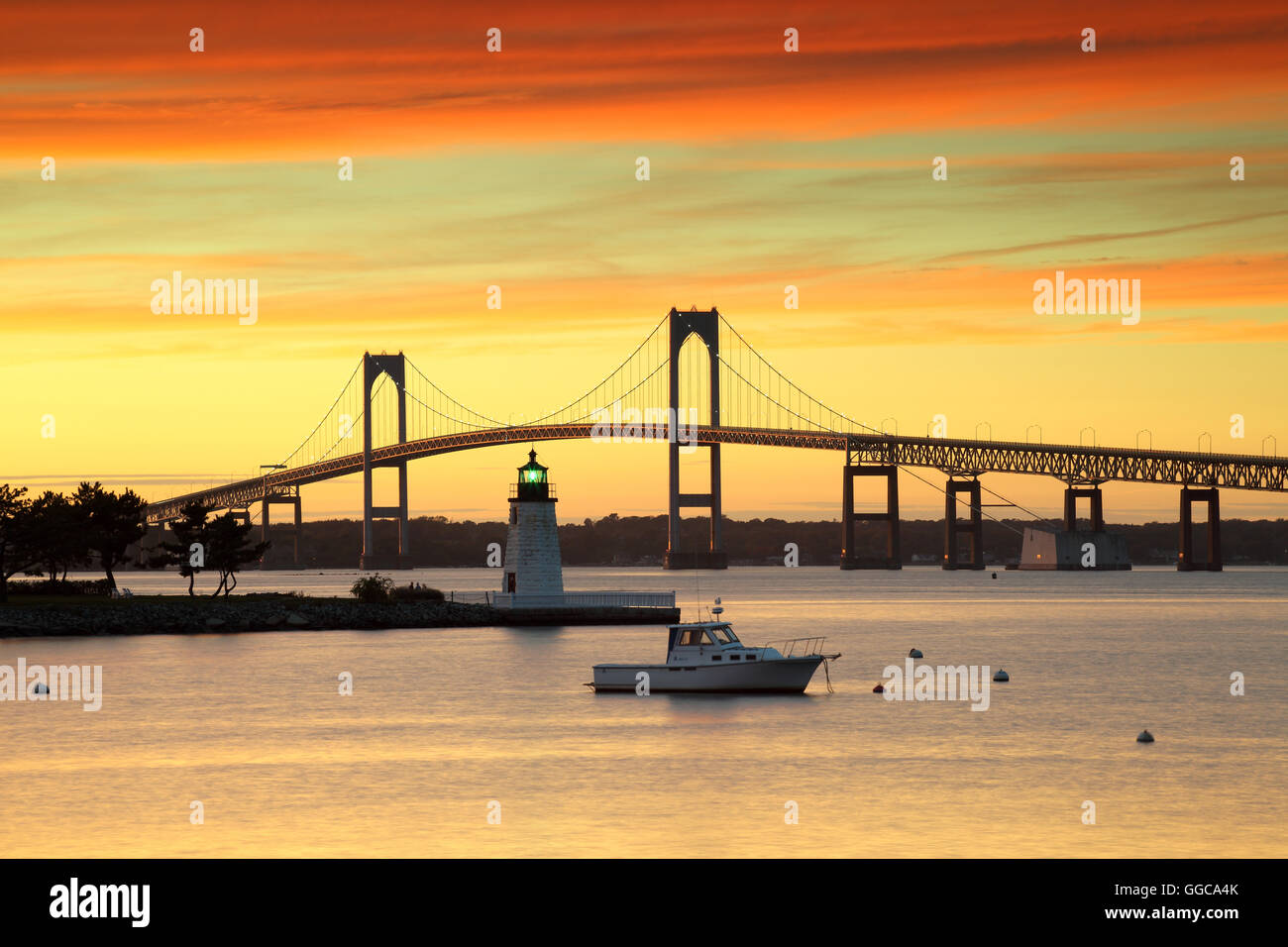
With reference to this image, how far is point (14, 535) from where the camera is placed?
5866 centimetres

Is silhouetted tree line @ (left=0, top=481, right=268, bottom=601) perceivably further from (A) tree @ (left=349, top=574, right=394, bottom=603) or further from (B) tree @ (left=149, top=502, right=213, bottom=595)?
(A) tree @ (left=349, top=574, right=394, bottom=603)

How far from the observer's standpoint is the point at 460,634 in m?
57.5

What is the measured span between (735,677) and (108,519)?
41.6 meters

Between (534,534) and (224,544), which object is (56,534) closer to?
(224,544)

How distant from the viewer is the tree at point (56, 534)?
59.8m

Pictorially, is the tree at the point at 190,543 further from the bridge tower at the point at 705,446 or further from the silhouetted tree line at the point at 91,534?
the bridge tower at the point at 705,446

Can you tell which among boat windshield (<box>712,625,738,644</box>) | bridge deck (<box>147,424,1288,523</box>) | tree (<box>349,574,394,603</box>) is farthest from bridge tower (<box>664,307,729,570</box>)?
boat windshield (<box>712,625,738,644</box>)

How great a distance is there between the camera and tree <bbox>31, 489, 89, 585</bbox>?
59.8m

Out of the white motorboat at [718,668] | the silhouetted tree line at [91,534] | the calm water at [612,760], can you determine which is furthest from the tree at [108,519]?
the white motorboat at [718,668]

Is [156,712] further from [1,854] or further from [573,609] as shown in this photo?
[573,609]

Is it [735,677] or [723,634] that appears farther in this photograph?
[723,634]

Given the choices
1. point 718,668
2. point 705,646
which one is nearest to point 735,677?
point 718,668

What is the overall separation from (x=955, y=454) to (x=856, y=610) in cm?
4485
